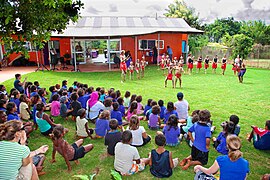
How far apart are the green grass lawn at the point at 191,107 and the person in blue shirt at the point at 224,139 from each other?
18 centimetres

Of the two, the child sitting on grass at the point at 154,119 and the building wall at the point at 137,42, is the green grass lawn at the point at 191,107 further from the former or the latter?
the building wall at the point at 137,42

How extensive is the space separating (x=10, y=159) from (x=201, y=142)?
3240 mm

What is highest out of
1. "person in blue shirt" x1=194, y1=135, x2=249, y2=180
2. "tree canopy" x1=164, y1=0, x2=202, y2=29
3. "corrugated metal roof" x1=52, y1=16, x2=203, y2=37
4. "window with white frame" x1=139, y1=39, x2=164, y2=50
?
"tree canopy" x1=164, y1=0, x2=202, y2=29

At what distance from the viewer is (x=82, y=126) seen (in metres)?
5.65

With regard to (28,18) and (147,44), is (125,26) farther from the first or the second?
(28,18)

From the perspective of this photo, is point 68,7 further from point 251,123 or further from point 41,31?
point 251,123

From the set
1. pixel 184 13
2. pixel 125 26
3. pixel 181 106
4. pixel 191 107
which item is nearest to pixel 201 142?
pixel 181 106

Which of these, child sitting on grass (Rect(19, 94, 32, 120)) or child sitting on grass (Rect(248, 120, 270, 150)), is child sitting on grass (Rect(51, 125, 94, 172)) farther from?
child sitting on grass (Rect(248, 120, 270, 150))

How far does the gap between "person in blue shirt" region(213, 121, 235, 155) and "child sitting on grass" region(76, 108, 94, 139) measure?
9.80ft

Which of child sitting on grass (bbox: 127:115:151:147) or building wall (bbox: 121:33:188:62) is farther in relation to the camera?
building wall (bbox: 121:33:188:62)

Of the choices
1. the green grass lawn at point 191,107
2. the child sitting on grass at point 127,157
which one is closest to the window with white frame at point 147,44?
the green grass lawn at point 191,107

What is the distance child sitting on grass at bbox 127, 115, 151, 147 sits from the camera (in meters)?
4.89

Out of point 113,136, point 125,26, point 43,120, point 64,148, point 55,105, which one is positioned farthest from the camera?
point 125,26

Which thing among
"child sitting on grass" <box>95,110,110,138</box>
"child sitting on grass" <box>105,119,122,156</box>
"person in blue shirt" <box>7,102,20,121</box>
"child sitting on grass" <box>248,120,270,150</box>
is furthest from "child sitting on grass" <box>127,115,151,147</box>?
Result: "person in blue shirt" <box>7,102,20,121</box>
